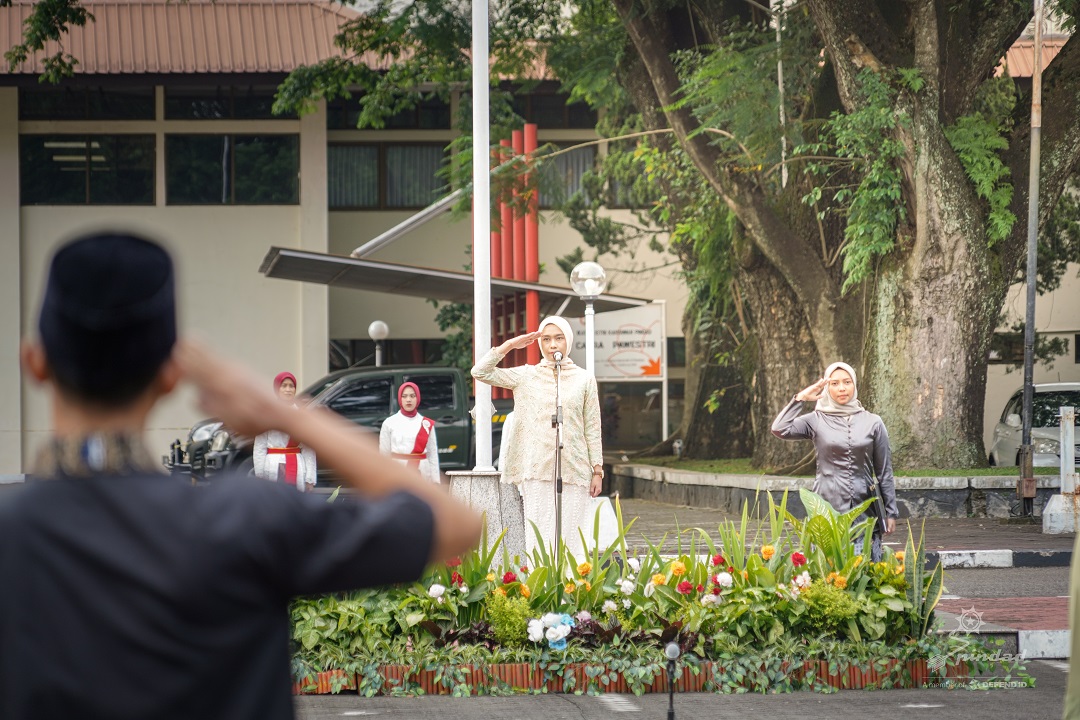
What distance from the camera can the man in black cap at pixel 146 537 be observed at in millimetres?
1664

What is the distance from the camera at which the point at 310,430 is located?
183 centimetres

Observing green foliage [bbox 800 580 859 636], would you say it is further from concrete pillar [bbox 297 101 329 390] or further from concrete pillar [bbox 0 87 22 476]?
concrete pillar [bbox 0 87 22 476]

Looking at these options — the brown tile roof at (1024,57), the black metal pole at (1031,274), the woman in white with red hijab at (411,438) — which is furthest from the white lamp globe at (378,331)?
the brown tile roof at (1024,57)

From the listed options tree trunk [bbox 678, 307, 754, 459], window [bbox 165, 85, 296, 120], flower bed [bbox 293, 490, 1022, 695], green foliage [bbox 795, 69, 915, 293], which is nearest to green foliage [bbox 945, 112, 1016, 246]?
green foliage [bbox 795, 69, 915, 293]

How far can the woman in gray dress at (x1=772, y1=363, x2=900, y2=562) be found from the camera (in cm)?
934

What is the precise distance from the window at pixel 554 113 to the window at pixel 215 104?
17.2ft

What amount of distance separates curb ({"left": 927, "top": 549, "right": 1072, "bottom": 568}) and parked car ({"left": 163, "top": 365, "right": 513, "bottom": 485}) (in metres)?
7.30

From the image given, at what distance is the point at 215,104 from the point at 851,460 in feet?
71.5

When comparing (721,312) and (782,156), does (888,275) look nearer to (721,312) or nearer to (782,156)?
(782,156)

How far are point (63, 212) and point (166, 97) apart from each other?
3.04 m

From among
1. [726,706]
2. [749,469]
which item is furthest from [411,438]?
[749,469]

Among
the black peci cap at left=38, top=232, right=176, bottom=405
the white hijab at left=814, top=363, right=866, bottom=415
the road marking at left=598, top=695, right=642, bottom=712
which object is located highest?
the black peci cap at left=38, top=232, right=176, bottom=405

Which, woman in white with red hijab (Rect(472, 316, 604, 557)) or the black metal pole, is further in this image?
the black metal pole

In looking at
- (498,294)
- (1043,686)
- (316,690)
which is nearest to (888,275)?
(498,294)
